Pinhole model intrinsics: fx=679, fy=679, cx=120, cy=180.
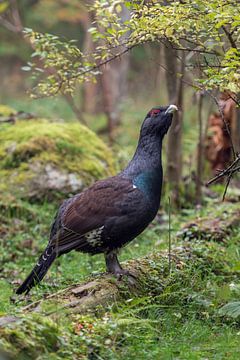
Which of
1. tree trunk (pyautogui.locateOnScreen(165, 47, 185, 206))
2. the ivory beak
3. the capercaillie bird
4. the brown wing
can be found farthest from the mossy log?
tree trunk (pyautogui.locateOnScreen(165, 47, 185, 206))

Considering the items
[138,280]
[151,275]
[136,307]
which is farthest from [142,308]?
[151,275]

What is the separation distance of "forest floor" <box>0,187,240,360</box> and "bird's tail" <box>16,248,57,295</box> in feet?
0.39

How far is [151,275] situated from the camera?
274 inches

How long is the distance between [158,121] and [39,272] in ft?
6.78

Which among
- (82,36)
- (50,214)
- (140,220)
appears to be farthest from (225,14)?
(82,36)

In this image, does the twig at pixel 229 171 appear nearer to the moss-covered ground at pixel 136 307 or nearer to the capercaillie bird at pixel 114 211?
the capercaillie bird at pixel 114 211

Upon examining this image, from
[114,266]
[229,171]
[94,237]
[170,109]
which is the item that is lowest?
[114,266]

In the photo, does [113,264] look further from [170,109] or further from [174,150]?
[174,150]

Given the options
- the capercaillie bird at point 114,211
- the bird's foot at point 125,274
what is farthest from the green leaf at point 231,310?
the capercaillie bird at point 114,211

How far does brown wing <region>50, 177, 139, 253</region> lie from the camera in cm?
695

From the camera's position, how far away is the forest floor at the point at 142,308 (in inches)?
196

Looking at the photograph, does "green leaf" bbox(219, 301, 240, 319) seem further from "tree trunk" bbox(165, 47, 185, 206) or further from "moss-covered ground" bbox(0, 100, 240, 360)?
"tree trunk" bbox(165, 47, 185, 206)

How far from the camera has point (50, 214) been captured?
1059 centimetres

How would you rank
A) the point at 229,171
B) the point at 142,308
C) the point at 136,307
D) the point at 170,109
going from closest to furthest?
the point at 142,308
the point at 136,307
the point at 229,171
the point at 170,109
